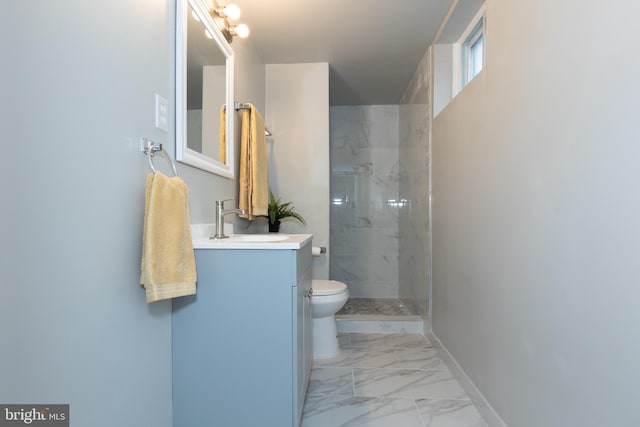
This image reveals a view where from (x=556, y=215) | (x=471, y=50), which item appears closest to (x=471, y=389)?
(x=556, y=215)

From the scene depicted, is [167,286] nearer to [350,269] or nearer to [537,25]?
[537,25]

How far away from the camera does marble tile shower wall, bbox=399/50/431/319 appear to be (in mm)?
2596

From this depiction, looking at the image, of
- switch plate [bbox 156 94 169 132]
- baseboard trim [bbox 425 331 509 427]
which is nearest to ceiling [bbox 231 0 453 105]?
switch plate [bbox 156 94 169 132]

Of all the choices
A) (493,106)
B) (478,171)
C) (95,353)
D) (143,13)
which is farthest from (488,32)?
(95,353)

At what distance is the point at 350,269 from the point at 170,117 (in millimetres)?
2835

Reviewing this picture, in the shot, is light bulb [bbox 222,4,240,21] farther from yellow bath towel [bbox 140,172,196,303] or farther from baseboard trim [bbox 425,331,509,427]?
baseboard trim [bbox 425,331,509,427]

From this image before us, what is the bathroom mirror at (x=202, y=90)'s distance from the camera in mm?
1286

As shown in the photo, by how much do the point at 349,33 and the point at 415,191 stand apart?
1417mm

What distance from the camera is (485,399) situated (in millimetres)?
1531

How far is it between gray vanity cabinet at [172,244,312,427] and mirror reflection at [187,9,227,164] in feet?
1.94

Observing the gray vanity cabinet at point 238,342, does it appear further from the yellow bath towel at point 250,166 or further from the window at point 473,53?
the window at point 473,53

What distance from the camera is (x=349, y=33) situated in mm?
2279

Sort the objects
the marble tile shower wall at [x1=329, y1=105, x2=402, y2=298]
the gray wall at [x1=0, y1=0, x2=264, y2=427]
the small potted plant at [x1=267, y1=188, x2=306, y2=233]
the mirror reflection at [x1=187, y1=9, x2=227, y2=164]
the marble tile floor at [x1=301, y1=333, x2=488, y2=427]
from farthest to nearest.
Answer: the marble tile shower wall at [x1=329, y1=105, x2=402, y2=298], the small potted plant at [x1=267, y1=188, x2=306, y2=233], the marble tile floor at [x1=301, y1=333, x2=488, y2=427], the mirror reflection at [x1=187, y1=9, x2=227, y2=164], the gray wall at [x1=0, y1=0, x2=264, y2=427]

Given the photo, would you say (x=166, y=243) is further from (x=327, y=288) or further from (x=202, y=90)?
(x=327, y=288)
